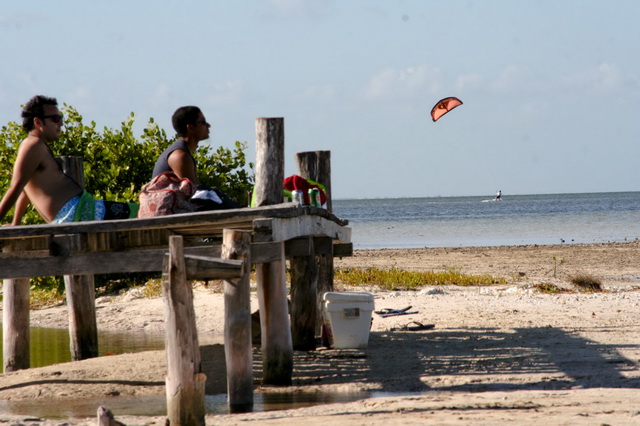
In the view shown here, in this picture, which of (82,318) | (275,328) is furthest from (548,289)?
(275,328)

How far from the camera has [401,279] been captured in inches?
703

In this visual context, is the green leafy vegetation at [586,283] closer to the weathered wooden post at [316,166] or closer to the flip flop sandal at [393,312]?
the flip flop sandal at [393,312]

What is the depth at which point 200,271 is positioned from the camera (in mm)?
6723

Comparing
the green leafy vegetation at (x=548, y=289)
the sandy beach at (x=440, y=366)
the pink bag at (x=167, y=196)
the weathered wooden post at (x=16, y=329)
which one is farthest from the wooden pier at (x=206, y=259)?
the green leafy vegetation at (x=548, y=289)

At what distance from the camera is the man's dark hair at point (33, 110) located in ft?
28.4

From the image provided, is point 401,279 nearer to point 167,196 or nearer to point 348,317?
point 348,317

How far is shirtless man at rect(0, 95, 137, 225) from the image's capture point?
8.55 metres

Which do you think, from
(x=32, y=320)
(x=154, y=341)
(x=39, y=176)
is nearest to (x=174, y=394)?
(x=39, y=176)

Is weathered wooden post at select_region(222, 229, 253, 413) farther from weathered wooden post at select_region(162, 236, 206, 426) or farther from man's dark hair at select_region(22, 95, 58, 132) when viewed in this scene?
man's dark hair at select_region(22, 95, 58, 132)

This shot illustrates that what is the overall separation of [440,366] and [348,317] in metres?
1.34

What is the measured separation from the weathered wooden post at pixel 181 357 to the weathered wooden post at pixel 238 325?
3.31 feet

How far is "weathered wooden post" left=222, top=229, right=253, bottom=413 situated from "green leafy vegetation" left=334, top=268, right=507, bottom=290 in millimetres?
9484

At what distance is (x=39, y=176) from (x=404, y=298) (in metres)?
8.20

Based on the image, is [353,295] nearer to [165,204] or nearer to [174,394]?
[165,204]
